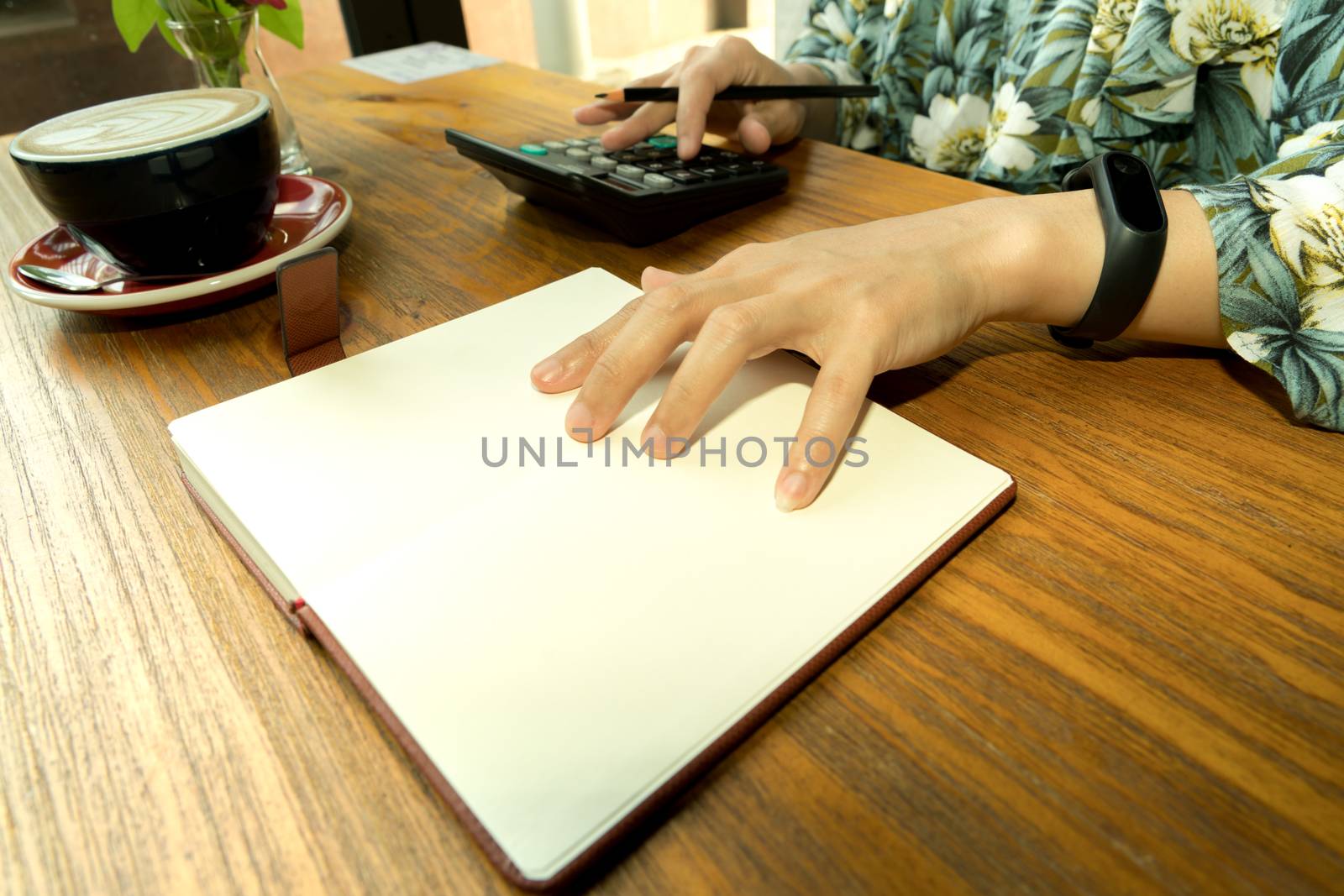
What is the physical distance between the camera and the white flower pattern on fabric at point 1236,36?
592 mm

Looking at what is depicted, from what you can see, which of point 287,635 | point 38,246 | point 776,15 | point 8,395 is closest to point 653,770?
point 287,635

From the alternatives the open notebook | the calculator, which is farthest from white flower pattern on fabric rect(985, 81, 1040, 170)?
the open notebook

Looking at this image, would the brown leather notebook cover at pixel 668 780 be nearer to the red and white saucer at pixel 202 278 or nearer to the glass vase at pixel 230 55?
the red and white saucer at pixel 202 278

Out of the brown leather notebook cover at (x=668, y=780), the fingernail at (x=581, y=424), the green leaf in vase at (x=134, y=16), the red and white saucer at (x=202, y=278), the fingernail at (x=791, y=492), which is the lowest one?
the brown leather notebook cover at (x=668, y=780)

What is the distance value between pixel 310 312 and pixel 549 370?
0.16 m

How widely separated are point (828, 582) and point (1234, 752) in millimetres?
137

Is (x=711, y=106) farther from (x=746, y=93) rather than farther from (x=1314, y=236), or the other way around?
(x=1314, y=236)

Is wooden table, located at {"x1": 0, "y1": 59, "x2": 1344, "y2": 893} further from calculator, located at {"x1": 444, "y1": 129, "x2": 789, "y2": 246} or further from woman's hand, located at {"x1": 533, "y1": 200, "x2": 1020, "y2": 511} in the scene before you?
calculator, located at {"x1": 444, "y1": 129, "x2": 789, "y2": 246}

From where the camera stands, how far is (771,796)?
241mm

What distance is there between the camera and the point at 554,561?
292 millimetres

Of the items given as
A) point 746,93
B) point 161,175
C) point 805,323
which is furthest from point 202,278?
point 746,93

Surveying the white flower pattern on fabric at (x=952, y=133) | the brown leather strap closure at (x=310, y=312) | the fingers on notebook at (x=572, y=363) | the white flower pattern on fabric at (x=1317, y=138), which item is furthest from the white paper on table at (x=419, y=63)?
the white flower pattern on fabric at (x=1317, y=138)

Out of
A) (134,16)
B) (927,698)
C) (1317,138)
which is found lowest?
(927,698)

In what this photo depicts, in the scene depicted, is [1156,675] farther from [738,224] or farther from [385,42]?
[385,42]
